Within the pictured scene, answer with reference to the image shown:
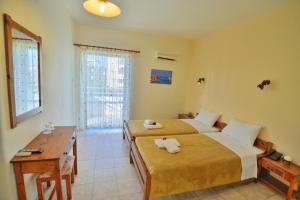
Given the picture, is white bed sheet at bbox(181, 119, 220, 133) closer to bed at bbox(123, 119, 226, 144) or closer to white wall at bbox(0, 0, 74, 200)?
bed at bbox(123, 119, 226, 144)

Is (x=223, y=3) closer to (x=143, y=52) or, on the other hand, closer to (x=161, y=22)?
(x=161, y=22)

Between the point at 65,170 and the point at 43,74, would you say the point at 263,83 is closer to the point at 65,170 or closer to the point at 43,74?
the point at 65,170

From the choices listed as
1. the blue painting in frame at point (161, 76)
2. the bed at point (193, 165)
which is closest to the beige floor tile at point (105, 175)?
the bed at point (193, 165)

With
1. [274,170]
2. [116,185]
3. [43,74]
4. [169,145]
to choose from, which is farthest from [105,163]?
[274,170]

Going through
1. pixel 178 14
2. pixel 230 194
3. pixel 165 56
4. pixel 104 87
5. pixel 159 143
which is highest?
pixel 178 14

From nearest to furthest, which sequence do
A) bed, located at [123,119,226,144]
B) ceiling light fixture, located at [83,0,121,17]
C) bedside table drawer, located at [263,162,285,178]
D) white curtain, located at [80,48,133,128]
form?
ceiling light fixture, located at [83,0,121,17] < bedside table drawer, located at [263,162,285,178] < bed, located at [123,119,226,144] < white curtain, located at [80,48,133,128]

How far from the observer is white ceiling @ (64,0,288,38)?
2408 millimetres

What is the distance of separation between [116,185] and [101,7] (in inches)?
92.7

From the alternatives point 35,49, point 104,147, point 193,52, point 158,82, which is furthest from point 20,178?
point 193,52

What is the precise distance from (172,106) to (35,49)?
12.1ft

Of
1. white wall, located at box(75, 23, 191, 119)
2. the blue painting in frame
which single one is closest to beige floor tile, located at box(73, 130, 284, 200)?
white wall, located at box(75, 23, 191, 119)

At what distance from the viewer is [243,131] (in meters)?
2.66

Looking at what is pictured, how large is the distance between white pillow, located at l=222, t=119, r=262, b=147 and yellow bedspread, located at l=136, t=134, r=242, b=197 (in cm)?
51

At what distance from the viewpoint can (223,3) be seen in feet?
7.75
